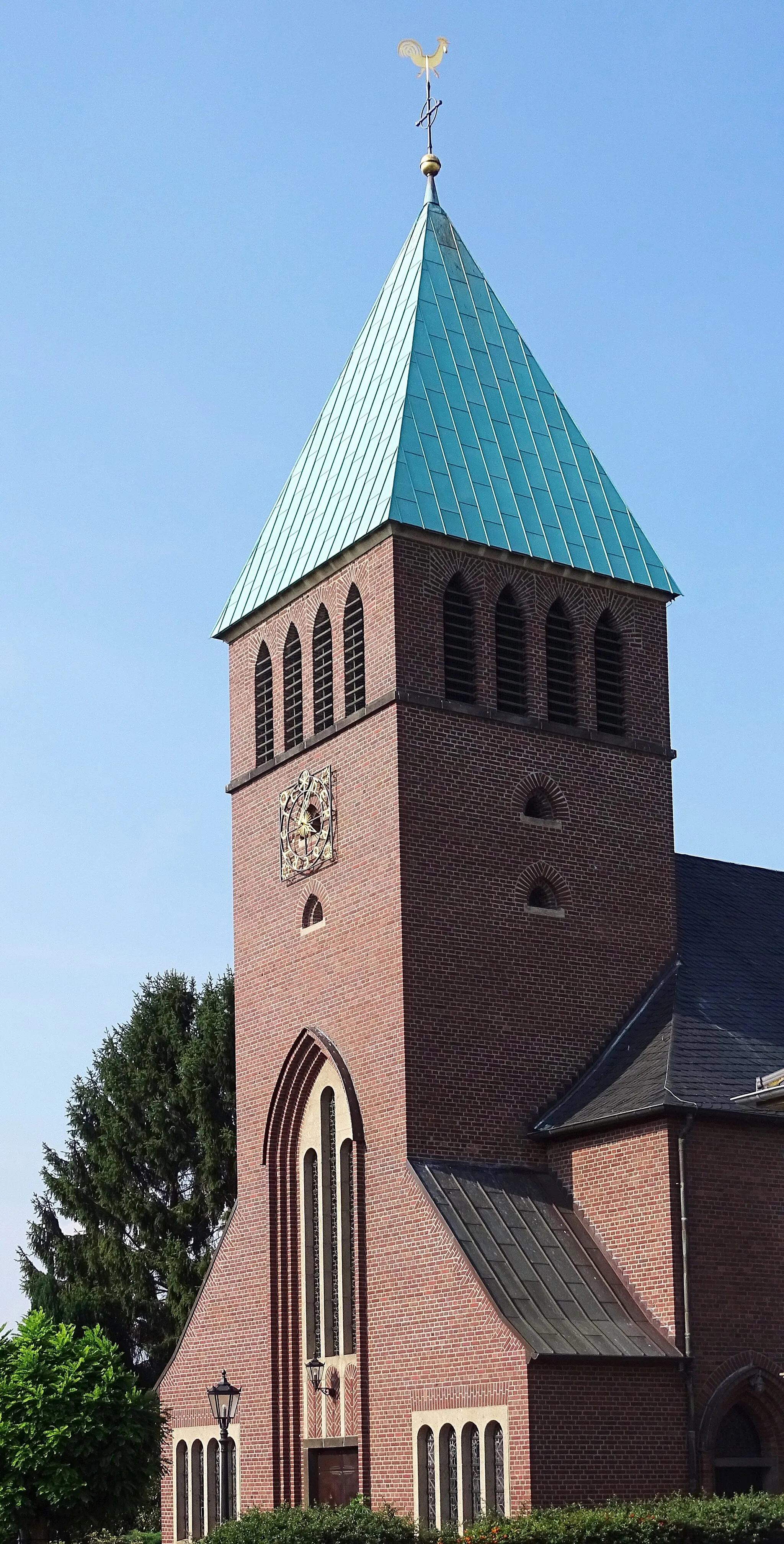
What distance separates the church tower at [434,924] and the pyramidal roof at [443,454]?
0.22 ft

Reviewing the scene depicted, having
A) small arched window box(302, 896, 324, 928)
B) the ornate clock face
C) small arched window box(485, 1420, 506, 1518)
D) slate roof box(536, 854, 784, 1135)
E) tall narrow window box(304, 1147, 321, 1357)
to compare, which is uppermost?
the ornate clock face

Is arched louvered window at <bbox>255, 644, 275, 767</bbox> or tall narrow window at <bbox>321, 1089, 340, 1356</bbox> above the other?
arched louvered window at <bbox>255, 644, 275, 767</bbox>

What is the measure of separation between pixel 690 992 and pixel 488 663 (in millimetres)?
5648

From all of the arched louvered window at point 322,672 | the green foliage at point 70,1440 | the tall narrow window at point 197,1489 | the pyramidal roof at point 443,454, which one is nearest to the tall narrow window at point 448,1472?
the green foliage at point 70,1440

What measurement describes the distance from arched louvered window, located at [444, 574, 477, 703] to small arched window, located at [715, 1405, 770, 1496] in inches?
415

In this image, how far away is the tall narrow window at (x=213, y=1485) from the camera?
30406 millimetres

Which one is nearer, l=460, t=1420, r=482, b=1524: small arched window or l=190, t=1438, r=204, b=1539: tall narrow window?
l=460, t=1420, r=482, b=1524: small arched window

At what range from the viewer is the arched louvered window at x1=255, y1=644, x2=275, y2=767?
3225cm

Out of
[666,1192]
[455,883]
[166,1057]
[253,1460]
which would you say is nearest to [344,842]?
[455,883]

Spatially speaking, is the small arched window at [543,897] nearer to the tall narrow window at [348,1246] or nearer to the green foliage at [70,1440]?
the tall narrow window at [348,1246]

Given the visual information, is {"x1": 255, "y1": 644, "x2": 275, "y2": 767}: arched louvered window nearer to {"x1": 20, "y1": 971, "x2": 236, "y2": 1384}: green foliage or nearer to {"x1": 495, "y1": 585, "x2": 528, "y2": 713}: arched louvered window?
{"x1": 495, "y1": 585, "x2": 528, "y2": 713}: arched louvered window

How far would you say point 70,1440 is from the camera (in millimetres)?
23938

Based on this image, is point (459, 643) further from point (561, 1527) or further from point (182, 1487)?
point (182, 1487)

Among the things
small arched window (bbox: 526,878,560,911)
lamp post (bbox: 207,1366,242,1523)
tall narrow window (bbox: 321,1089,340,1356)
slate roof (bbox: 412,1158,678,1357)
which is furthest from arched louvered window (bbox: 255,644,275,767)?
lamp post (bbox: 207,1366,242,1523)
